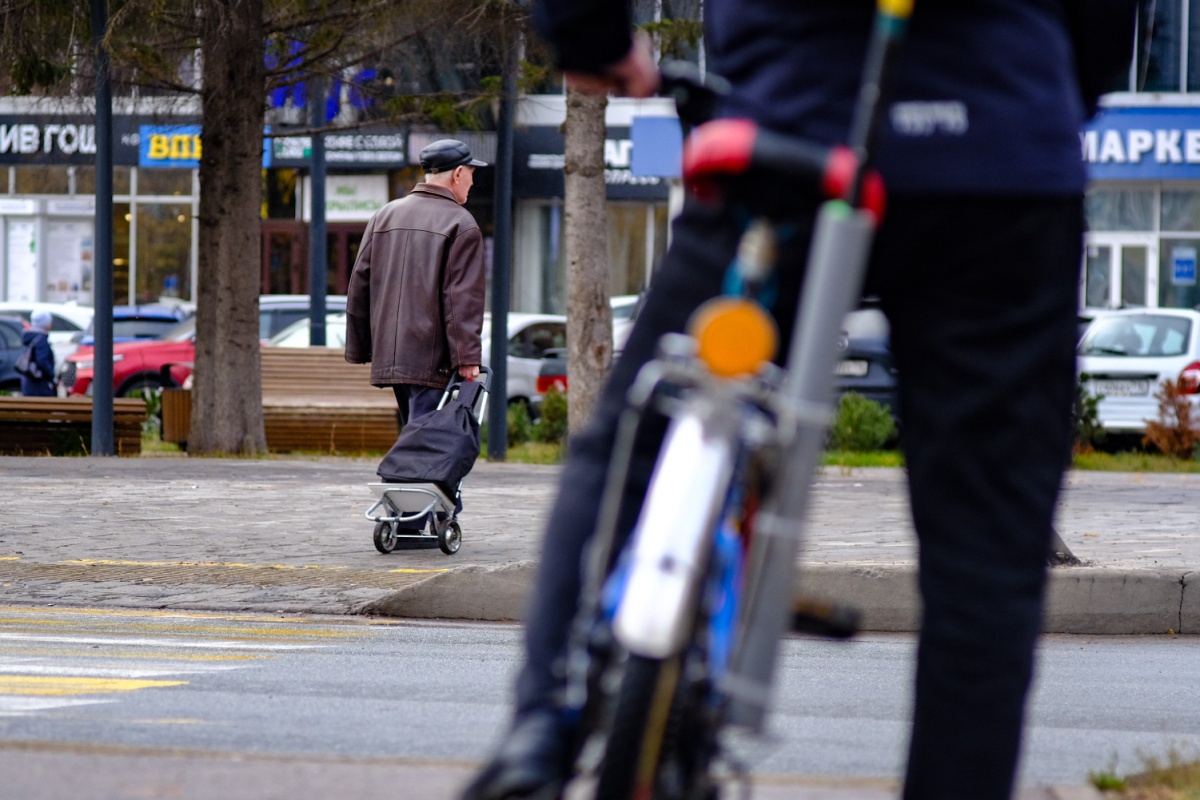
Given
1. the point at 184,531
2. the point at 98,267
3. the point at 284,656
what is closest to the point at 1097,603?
the point at 284,656

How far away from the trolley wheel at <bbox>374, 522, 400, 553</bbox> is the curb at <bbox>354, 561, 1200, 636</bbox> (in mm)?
1455

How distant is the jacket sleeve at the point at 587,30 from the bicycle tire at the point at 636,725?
78cm

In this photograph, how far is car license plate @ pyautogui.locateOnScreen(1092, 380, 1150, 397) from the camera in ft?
62.5

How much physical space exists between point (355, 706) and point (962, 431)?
2.74 metres

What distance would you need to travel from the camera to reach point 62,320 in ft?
94.5

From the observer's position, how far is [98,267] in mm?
16406

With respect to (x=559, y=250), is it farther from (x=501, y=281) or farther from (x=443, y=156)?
(x=443, y=156)

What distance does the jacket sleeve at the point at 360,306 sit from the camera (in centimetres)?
894

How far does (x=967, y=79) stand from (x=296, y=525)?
8.08 m

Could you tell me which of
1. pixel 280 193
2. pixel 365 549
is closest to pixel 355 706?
pixel 365 549

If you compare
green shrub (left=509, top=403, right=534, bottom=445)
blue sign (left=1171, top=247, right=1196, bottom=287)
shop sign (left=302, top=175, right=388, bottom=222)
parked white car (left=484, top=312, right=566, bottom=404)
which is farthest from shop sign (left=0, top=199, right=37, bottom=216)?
blue sign (left=1171, top=247, right=1196, bottom=287)

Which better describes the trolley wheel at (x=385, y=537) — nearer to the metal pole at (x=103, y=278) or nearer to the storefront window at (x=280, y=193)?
the metal pole at (x=103, y=278)

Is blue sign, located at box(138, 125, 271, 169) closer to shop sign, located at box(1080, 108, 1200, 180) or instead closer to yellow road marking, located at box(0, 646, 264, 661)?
shop sign, located at box(1080, 108, 1200, 180)

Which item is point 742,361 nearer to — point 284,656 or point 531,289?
point 284,656
